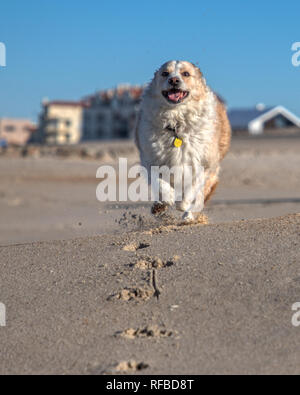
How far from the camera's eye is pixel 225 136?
26.8 feet

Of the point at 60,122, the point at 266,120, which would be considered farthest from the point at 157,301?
the point at 60,122

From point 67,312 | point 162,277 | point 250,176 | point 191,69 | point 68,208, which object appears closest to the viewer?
point 67,312

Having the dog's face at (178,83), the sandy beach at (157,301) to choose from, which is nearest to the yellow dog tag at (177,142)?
the dog's face at (178,83)

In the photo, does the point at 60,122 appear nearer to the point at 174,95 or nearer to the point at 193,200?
the point at 193,200

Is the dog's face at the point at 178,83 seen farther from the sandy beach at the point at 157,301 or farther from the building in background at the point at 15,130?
the building in background at the point at 15,130

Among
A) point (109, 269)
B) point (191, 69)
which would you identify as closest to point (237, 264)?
point (109, 269)

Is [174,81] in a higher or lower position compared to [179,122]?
higher

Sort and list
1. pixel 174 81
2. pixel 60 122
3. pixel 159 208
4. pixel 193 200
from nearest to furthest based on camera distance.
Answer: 1. pixel 174 81
2. pixel 159 208
3. pixel 193 200
4. pixel 60 122

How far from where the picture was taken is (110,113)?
255 ft

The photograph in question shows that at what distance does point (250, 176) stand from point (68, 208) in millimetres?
6921

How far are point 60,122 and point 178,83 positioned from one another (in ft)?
251

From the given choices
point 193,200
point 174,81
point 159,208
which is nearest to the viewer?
point 174,81

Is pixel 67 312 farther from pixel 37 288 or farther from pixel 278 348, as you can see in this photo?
pixel 278 348

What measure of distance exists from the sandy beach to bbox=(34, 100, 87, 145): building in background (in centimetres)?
7658
